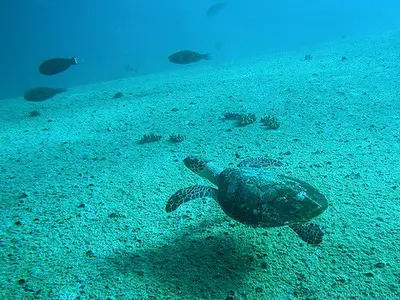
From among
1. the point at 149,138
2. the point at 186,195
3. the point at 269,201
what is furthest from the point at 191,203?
the point at 149,138

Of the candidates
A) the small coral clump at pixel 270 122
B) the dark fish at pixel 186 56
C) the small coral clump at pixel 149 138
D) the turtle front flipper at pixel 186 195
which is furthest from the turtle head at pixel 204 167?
the dark fish at pixel 186 56

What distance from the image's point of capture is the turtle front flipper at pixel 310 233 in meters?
3.18

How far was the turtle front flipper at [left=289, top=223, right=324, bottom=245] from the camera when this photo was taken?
10.4 ft

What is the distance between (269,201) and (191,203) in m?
1.85

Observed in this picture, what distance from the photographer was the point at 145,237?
3.96 metres

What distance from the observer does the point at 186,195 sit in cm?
387

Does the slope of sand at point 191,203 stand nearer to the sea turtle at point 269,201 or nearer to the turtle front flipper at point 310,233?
the turtle front flipper at point 310,233

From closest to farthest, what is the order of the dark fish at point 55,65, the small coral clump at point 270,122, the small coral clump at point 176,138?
the small coral clump at point 176,138 → the small coral clump at point 270,122 → the dark fish at point 55,65

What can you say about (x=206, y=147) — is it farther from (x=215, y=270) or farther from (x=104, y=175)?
(x=215, y=270)

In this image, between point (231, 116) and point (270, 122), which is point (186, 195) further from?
point (231, 116)

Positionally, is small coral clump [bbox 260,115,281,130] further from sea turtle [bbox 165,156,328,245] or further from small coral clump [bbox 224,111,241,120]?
sea turtle [bbox 165,156,328,245]

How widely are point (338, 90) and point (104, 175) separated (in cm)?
867

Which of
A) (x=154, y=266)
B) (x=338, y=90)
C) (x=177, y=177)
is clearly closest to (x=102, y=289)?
(x=154, y=266)

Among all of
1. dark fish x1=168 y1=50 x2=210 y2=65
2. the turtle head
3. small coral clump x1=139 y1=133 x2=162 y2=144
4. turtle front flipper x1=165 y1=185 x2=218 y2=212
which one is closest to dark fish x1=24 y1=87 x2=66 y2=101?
dark fish x1=168 y1=50 x2=210 y2=65
